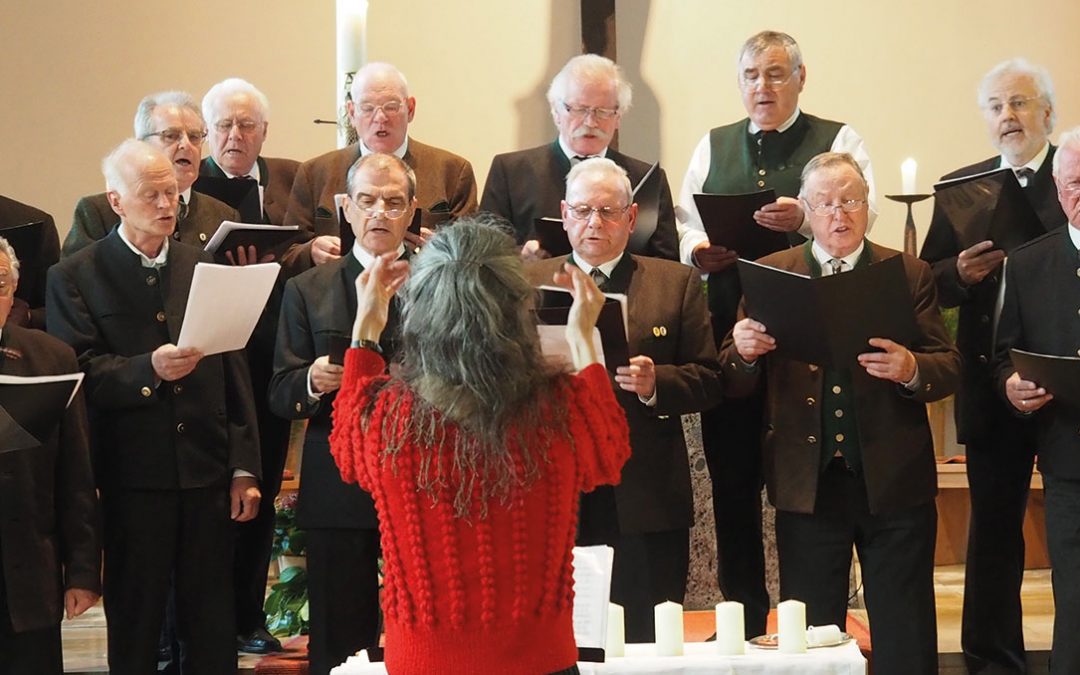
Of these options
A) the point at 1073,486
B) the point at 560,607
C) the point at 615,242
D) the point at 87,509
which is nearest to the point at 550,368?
the point at 560,607

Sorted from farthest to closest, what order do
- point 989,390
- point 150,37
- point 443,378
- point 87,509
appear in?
point 150,37 < point 989,390 < point 87,509 < point 443,378

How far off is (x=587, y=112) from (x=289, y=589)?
5.73 feet

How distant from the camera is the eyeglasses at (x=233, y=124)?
192 inches

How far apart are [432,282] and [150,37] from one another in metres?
4.38

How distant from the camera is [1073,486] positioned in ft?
12.8

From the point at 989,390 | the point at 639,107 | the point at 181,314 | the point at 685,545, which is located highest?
the point at 639,107

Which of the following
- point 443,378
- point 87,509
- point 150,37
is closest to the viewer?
point 443,378

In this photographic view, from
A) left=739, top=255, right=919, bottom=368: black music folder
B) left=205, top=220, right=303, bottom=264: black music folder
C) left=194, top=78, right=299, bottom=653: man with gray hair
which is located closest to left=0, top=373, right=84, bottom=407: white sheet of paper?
left=205, top=220, right=303, bottom=264: black music folder

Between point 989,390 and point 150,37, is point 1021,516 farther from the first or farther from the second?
point 150,37

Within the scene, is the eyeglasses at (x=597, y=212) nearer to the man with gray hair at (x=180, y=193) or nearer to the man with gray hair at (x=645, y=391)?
the man with gray hair at (x=645, y=391)

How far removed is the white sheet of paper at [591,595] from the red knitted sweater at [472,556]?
1.91 feet

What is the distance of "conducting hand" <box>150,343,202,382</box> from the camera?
12.2 feet

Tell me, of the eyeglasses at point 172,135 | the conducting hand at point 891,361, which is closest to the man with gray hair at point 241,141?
the eyeglasses at point 172,135

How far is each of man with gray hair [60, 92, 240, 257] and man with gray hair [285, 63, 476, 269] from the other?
25cm
